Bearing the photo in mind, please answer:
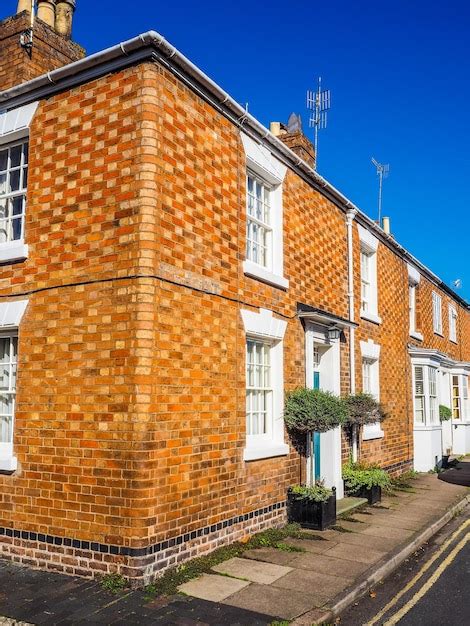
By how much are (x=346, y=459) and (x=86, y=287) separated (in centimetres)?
736

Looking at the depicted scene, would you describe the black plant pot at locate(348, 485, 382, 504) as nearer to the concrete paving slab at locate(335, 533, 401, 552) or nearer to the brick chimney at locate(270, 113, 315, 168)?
the concrete paving slab at locate(335, 533, 401, 552)

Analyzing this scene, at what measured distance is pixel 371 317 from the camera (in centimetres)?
1386

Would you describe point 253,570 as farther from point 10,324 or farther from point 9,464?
point 10,324

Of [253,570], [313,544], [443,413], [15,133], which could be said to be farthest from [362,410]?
[15,133]

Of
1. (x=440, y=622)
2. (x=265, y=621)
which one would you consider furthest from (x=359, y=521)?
(x=265, y=621)

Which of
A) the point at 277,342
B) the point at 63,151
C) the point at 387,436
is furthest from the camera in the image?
the point at 387,436

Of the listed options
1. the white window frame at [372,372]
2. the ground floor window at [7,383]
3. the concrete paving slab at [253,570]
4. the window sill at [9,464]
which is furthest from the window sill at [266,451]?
the white window frame at [372,372]

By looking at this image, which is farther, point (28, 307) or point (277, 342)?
point (277, 342)

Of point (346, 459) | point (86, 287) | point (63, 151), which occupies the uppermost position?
point (63, 151)

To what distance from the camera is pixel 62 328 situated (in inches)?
290

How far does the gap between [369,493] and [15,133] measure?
8.90 metres

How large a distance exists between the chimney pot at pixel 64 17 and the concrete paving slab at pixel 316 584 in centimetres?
959

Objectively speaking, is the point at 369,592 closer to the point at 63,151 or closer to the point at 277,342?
the point at 277,342

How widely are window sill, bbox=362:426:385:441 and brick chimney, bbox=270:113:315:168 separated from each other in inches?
253
